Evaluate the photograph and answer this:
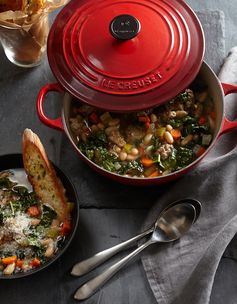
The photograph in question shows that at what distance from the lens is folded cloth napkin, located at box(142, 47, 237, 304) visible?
1.80 meters

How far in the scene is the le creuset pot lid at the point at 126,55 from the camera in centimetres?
181

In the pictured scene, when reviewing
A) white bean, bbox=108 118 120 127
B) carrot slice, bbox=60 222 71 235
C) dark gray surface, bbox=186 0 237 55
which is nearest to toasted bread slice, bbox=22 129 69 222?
carrot slice, bbox=60 222 71 235

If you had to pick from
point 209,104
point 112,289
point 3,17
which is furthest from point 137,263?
point 3,17

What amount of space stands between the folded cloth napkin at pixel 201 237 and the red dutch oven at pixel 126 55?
0.47ft

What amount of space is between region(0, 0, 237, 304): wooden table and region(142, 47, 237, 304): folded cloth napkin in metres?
0.06

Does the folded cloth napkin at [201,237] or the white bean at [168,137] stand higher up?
the white bean at [168,137]

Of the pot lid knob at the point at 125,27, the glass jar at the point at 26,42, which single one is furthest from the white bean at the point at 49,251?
the glass jar at the point at 26,42

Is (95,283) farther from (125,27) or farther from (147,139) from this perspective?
(125,27)

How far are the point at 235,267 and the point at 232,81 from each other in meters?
0.77

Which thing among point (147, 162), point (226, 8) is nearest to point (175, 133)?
point (147, 162)

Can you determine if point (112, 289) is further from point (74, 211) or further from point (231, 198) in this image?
point (231, 198)

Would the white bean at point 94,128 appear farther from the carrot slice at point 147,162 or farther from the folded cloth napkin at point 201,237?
the folded cloth napkin at point 201,237

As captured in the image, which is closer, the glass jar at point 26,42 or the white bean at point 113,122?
the white bean at point 113,122

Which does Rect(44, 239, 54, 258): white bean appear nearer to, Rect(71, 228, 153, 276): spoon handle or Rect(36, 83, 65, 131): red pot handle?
Rect(71, 228, 153, 276): spoon handle
